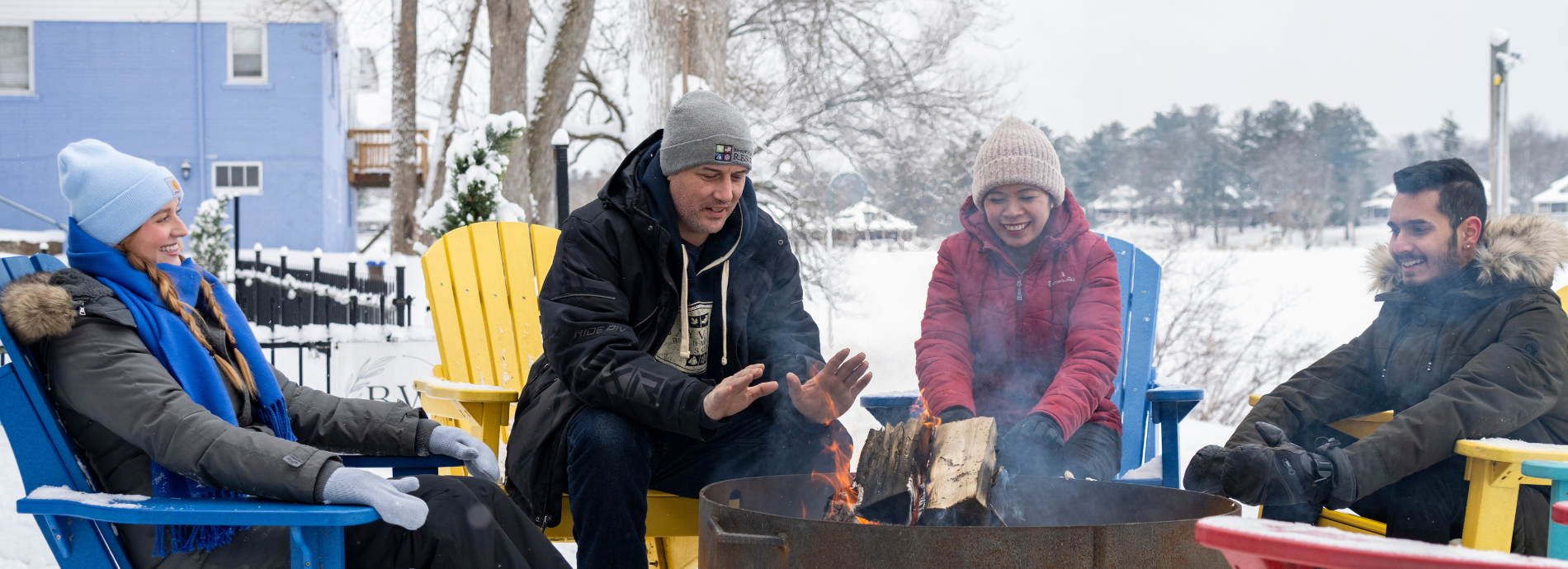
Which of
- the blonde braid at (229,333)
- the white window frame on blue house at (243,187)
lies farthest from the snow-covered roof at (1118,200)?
the white window frame on blue house at (243,187)

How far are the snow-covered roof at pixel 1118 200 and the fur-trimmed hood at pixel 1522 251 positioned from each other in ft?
18.5

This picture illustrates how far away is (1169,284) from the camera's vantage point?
26.8 feet

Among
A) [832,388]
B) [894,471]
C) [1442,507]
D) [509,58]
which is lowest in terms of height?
[1442,507]

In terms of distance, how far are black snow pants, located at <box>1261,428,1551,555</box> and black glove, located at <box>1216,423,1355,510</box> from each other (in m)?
0.22

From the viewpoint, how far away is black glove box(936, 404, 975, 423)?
2.25 m

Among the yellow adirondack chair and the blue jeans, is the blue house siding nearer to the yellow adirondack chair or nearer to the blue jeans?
the yellow adirondack chair

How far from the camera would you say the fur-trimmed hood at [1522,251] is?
1999 millimetres

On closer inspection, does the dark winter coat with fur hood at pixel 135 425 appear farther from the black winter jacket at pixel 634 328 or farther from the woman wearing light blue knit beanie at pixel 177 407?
the black winter jacket at pixel 634 328

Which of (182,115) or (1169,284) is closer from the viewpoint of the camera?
(1169,284)

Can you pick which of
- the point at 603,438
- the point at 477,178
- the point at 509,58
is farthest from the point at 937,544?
the point at 509,58

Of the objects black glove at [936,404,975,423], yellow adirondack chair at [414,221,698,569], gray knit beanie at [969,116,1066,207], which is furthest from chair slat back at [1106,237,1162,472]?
yellow adirondack chair at [414,221,698,569]

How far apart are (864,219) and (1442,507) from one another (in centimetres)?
659

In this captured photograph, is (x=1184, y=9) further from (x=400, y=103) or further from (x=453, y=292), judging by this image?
(x=400, y=103)

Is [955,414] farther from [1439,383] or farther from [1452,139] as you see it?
[1452,139]
